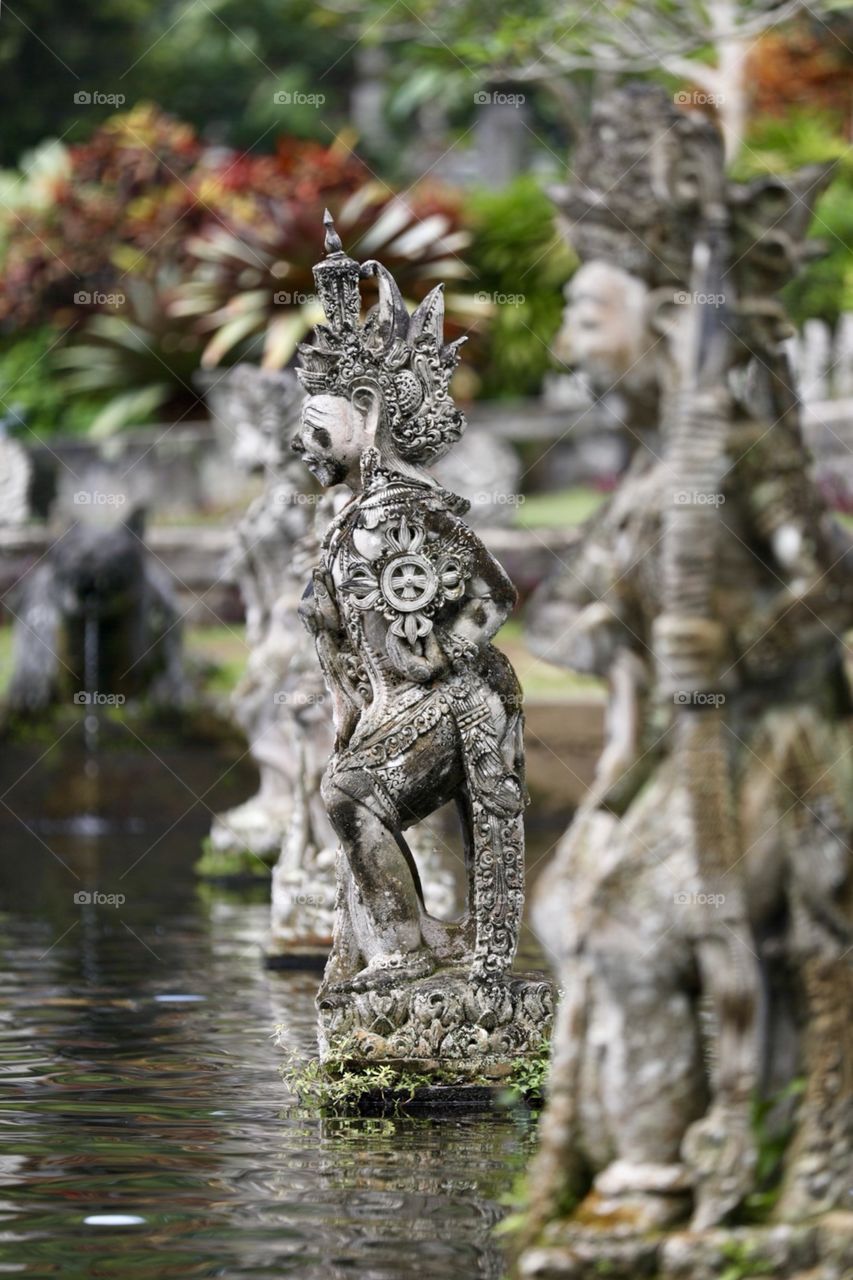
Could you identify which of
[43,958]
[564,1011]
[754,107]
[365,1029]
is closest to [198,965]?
A: [43,958]

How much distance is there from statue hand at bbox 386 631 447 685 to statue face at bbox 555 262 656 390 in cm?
238

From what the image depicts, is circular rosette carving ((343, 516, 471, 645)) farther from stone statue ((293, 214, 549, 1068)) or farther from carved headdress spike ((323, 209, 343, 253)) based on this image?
carved headdress spike ((323, 209, 343, 253))

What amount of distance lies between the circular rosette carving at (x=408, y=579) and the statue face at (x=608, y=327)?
227cm

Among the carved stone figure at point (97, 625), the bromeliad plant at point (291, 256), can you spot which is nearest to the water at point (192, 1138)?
the carved stone figure at point (97, 625)

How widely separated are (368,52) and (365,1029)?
39.9 metres

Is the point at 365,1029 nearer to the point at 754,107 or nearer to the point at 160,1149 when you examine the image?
the point at 160,1149

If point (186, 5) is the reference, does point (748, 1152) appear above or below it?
below

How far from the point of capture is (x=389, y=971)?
8.05 metres

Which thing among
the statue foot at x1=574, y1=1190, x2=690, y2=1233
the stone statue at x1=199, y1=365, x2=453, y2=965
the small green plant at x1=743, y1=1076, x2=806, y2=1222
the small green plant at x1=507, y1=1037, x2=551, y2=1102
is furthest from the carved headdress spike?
the statue foot at x1=574, y1=1190, x2=690, y2=1233

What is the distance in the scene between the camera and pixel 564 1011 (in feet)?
17.5

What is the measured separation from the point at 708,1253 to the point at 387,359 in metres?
4.06

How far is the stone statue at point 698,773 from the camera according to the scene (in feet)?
17.0

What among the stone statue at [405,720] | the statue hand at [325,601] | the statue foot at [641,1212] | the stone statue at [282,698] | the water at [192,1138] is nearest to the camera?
the statue foot at [641,1212]

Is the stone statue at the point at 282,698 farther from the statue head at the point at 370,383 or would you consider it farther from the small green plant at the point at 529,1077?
the small green plant at the point at 529,1077
